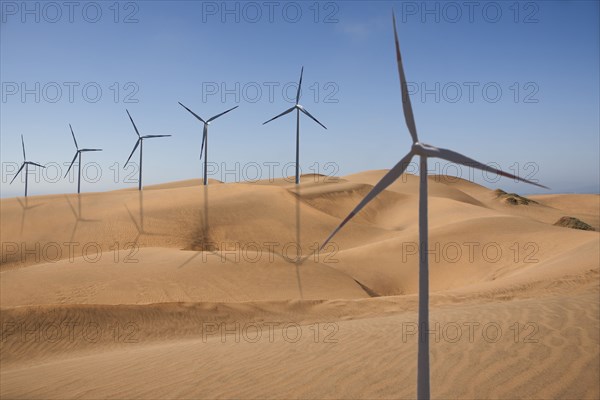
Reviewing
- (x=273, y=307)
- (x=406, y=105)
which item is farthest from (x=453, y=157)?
(x=273, y=307)

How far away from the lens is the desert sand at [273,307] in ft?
25.5

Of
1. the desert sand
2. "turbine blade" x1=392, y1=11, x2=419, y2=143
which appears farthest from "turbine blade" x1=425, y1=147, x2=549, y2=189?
the desert sand

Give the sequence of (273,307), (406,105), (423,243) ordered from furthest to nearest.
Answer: (273,307)
(406,105)
(423,243)

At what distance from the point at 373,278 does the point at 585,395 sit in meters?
16.9

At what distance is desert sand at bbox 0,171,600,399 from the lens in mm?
7777

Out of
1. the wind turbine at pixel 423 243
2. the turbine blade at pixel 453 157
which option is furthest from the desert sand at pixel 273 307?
the turbine blade at pixel 453 157

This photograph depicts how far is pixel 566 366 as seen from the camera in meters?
7.42

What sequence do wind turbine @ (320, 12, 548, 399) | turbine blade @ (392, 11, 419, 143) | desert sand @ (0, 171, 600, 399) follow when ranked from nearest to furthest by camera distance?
wind turbine @ (320, 12, 548, 399) < turbine blade @ (392, 11, 419, 143) < desert sand @ (0, 171, 600, 399)

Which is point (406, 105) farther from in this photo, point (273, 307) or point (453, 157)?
point (273, 307)

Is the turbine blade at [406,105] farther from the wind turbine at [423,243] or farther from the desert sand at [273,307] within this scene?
the desert sand at [273,307]

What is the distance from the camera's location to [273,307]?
15.7 metres

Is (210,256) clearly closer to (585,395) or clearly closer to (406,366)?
(406,366)

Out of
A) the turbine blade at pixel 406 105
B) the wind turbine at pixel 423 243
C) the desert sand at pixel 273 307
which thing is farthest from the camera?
the desert sand at pixel 273 307

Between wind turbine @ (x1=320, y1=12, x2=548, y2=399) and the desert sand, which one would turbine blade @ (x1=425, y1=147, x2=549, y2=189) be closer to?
wind turbine @ (x1=320, y1=12, x2=548, y2=399)
